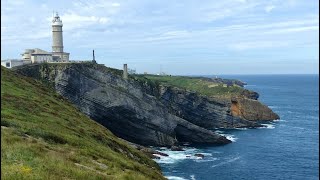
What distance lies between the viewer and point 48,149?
23641 mm

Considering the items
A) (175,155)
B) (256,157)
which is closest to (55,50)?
(175,155)

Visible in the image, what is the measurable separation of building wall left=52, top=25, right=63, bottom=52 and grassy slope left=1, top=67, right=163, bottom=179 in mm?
74176

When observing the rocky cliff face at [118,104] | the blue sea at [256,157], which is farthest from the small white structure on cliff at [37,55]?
the blue sea at [256,157]

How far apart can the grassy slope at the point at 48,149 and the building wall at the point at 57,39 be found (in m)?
74.2

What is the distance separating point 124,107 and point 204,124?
4329cm

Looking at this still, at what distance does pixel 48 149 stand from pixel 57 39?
10468 cm

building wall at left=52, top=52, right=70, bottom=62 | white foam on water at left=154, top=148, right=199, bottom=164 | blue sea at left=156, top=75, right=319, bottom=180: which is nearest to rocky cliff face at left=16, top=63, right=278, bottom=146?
white foam on water at left=154, top=148, right=199, bottom=164

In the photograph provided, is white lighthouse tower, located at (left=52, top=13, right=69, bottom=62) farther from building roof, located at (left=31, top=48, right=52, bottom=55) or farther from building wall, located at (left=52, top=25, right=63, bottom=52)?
building roof, located at (left=31, top=48, right=52, bottom=55)

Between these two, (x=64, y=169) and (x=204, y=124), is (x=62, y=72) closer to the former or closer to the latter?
(x=204, y=124)

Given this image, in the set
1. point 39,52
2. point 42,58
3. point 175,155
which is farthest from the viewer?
point 39,52

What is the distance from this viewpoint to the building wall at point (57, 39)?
123 m

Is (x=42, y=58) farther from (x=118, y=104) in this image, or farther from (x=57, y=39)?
(x=118, y=104)

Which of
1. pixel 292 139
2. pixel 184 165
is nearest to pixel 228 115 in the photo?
pixel 292 139

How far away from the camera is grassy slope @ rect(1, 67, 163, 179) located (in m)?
17.7
